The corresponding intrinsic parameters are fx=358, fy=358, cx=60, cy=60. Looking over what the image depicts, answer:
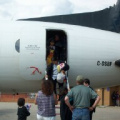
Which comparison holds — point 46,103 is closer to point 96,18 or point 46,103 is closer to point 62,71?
point 62,71

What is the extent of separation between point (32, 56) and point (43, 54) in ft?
1.04

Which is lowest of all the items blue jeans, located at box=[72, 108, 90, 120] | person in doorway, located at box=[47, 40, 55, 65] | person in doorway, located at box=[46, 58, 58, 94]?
blue jeans, located at box=[72, 108, 90, 120]

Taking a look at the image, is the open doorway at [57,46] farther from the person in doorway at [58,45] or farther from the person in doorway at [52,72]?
the person in doorway at [52,72]

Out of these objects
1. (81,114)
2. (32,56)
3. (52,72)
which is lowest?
(81,114)

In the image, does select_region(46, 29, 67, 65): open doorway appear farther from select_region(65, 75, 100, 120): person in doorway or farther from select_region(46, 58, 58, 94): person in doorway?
select_region(65, 75, 100, 120): person in doorway

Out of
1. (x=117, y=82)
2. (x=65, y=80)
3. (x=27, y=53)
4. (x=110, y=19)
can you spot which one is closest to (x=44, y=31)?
(x=27, y=53)

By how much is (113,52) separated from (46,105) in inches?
129

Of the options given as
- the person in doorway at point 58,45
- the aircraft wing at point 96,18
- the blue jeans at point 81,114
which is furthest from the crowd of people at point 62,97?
the aircraft wing at point 96,18

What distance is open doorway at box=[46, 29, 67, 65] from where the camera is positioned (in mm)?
10547

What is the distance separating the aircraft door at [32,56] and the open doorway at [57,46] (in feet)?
1.38

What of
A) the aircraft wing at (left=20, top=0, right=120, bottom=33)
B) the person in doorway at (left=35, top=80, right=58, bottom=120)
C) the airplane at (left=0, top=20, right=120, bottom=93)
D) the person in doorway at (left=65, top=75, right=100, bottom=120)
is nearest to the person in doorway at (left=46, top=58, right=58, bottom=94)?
the airplane at (left=0, top=20, right=120, bottom=93)

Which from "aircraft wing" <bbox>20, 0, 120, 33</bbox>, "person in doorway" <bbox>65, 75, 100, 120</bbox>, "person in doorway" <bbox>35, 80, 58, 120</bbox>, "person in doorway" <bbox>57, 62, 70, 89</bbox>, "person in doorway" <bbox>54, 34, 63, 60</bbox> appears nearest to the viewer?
"person in doorway" <bbox>35, 80, 58, 120</bbox>

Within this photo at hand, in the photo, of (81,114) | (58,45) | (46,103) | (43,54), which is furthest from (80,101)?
(58,45)

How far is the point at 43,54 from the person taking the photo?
1007 centimetres
